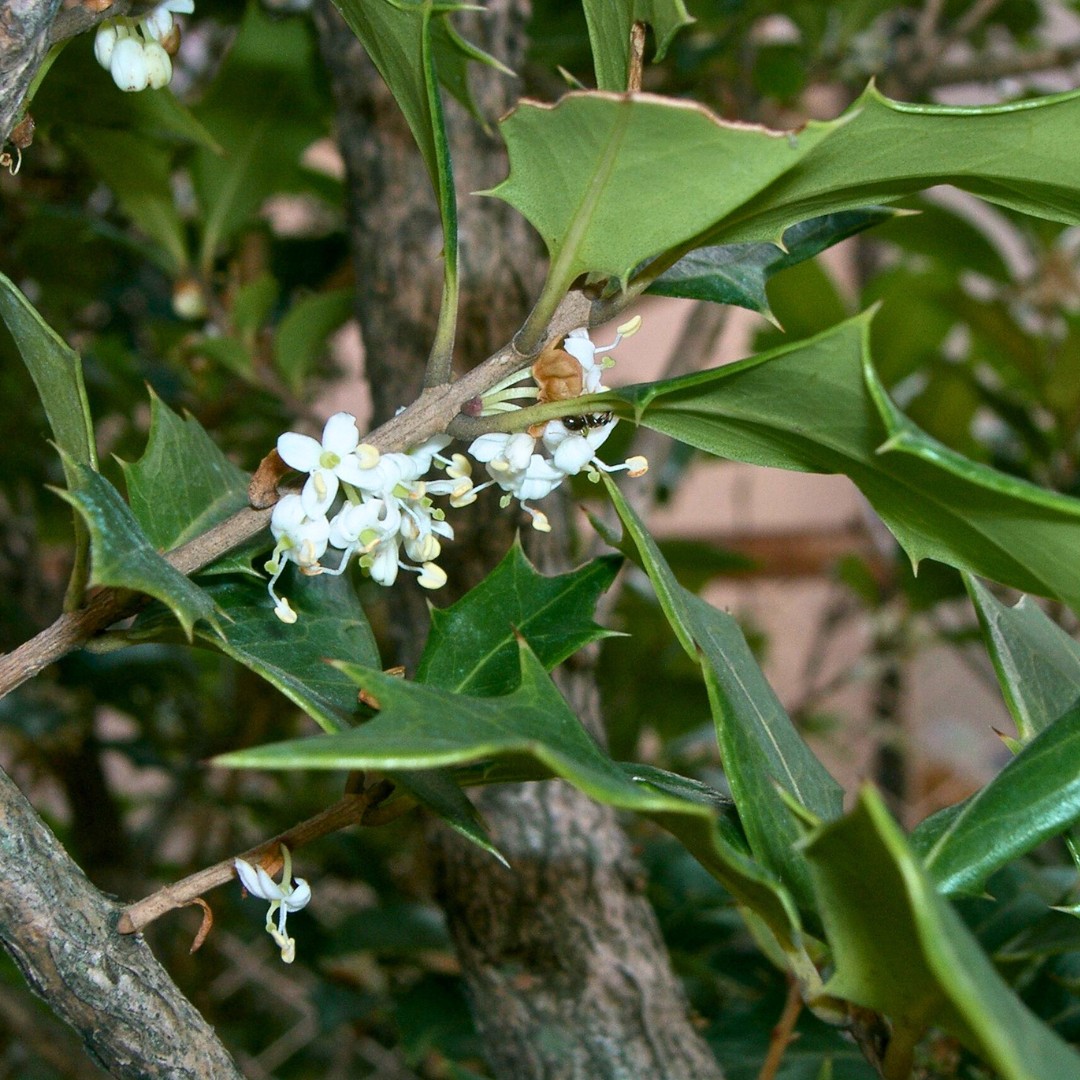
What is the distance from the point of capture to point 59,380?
362mm

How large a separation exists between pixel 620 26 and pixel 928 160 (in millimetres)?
108

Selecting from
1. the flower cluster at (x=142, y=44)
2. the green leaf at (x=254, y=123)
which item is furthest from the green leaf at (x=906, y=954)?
the green leaf at (x=254, y=123)

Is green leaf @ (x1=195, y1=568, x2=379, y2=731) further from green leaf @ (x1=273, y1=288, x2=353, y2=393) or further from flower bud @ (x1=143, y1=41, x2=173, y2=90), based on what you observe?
green leaf @ (x1=273, y1=288, x2=353, y2=393)

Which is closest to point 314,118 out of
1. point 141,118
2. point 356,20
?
point 141,118

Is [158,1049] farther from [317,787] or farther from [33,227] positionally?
[317,787]

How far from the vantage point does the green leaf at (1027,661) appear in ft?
1.36

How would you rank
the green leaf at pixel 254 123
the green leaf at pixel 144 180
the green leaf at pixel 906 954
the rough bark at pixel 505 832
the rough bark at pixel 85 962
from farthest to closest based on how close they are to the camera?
the green leaf at pixel 254 123
the green leaf at pixel 144 180
the rough bark at pixel 505 832
the rough bark at pixel 85 962
the green leaf at pixel 906 954

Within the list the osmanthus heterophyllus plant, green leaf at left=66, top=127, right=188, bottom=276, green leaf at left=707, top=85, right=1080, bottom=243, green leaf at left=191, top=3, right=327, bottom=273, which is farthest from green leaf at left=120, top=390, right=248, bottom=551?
green leaf at left=191, top=3, right=327, bottom=273

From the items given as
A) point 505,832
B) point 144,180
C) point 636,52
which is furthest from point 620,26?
point 144,180

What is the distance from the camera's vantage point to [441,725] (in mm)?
273

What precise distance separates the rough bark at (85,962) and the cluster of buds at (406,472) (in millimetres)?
99

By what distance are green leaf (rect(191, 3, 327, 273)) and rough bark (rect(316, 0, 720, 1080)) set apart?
190 mm

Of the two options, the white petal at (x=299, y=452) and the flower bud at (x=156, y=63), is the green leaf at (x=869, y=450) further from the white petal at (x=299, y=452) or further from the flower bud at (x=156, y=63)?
the flower bud at (x=156, y=63)

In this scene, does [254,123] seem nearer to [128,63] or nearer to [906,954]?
[128,63]
